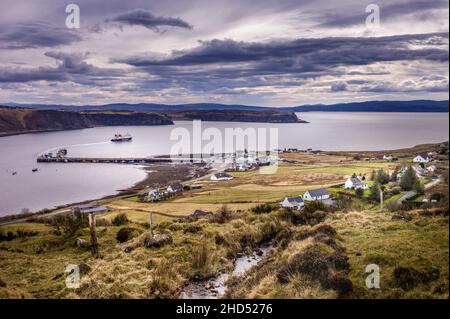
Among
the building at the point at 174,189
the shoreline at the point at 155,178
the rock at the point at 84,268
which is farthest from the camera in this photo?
the building at the point at 174,189

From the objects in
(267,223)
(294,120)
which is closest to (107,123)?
(294,120)

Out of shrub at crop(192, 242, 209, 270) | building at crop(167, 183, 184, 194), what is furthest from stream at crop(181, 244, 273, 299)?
building at crop(167, 183, 184, 194)

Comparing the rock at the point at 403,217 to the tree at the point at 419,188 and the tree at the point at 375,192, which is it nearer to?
the tree at the point at 419,188

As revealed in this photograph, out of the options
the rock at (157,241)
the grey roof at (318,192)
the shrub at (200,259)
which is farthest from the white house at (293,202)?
the shrub at (200,259)

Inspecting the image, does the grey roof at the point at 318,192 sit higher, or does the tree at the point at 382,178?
the tree at the point at 382,178

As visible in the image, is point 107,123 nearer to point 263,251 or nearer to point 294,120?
point 294,120

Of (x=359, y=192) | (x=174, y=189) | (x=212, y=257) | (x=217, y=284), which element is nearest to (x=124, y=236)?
(x=212, y=257)

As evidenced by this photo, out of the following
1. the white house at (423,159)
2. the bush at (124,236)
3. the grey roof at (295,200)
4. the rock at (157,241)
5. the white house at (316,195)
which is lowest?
the bush at (124,236)

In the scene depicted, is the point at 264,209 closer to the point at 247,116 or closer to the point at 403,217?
the point at 403,217
